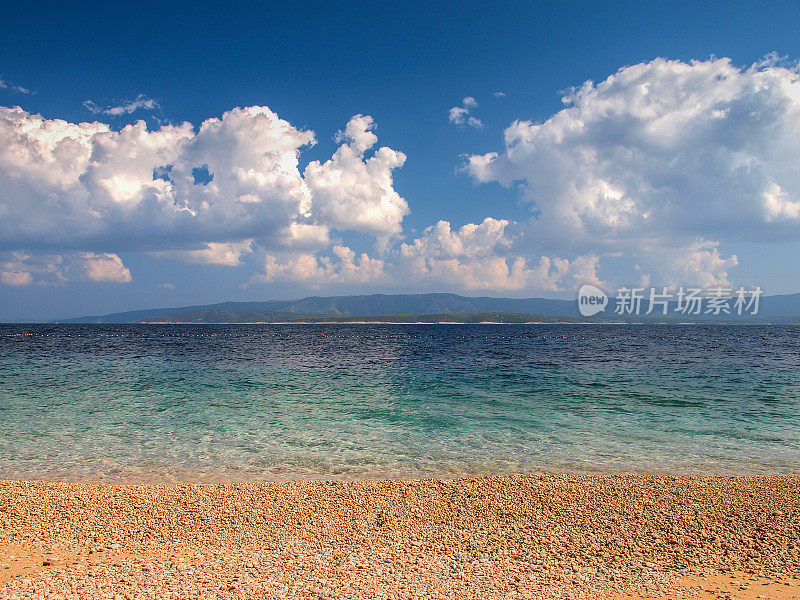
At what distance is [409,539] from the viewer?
8.79 metres

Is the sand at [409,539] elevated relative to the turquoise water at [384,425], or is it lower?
elevated

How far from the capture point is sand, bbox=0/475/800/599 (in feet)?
23.0

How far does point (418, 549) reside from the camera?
8.34 meters

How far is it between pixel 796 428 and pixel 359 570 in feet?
67.7

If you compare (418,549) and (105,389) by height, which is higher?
(418,549)

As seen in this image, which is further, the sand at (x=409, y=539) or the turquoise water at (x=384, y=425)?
the turquoise water at (x=384, y=425)

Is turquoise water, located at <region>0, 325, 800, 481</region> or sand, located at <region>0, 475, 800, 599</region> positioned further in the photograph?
turquoise water, located at <region>0, 325, 800, 481</region>

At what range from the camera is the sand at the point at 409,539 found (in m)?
7.02

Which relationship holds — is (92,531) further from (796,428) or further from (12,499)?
(796,428)

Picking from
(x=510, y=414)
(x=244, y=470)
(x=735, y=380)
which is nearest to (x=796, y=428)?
(x=510, y=414)

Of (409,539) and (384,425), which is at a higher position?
(409,539)

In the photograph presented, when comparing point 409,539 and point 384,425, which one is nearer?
point 409,539

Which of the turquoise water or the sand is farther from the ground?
the sand

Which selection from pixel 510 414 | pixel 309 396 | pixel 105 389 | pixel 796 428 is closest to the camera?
pixel 796 428
